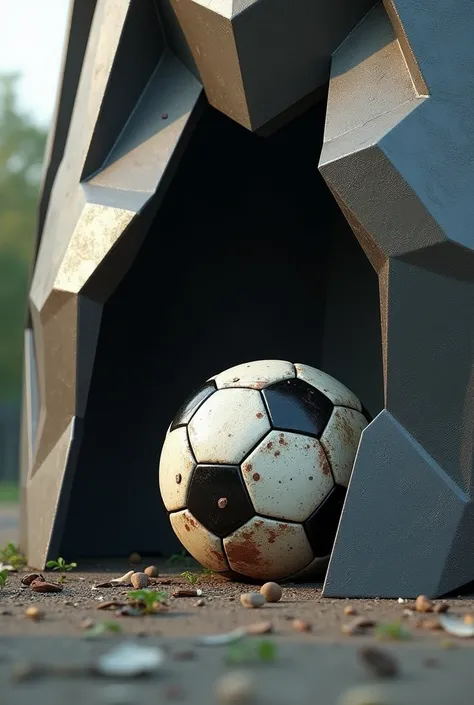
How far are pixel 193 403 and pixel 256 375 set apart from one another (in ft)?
1.00

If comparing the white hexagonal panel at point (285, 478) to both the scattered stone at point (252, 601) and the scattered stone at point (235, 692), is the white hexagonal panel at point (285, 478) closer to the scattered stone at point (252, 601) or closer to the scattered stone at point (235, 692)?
the scattered stone at point (252, 601)

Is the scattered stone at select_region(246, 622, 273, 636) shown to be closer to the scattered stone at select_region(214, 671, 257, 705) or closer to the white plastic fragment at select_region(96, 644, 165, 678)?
the white plastic fragment at select_region(96, 644, 165, 678)

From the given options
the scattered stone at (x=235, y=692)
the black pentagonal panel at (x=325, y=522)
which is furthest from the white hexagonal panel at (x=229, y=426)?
the scattered stone at (x=235, y=692)

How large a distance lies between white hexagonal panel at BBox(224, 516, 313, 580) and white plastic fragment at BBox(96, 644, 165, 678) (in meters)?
1.73

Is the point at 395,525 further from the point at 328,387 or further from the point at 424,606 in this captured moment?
the point at 328,387

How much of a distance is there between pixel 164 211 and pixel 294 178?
0.86 metres

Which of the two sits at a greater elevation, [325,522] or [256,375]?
[256,375]

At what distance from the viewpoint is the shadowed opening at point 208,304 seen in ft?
19.7

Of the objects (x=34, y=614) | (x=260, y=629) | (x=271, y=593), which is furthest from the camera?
(x=271, y=593)

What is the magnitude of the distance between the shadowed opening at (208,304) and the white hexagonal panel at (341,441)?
5.37ft

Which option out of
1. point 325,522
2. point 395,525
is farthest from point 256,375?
point 395,525

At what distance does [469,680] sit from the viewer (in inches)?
81.6

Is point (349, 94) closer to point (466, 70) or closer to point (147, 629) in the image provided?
point (466, 70)

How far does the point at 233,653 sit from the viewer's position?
222 cm
